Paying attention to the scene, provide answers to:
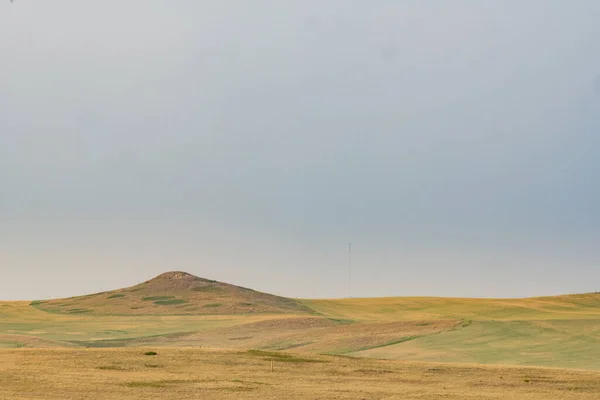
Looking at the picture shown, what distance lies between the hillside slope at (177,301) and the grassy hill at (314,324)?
0.14m

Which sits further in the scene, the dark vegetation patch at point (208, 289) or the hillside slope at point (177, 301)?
the dark vegetation patch at point (208, 289)

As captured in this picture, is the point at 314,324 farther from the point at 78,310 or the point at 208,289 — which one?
the point at 78,310

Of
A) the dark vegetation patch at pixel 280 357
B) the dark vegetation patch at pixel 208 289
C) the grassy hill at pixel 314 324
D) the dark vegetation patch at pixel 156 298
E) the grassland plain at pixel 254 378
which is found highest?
the dark vegetation patch at pixel 208 289

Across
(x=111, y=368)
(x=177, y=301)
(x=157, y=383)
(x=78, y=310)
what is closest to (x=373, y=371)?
(x=157, y=383)

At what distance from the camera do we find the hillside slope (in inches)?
4227

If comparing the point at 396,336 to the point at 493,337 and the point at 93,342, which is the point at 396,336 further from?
the point at 93,342

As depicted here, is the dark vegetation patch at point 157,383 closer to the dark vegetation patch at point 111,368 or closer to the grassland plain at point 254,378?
the grassland plain at point 254,378

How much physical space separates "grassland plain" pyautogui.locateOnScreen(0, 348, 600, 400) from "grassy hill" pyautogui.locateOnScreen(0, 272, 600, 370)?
983 centimetres

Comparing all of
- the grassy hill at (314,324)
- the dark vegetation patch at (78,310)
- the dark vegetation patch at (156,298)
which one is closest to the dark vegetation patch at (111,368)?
the grassy hill at (314,324)

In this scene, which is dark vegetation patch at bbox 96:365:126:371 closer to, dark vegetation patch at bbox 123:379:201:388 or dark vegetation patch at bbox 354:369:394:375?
dark vegetation patch at bbox 123:379:201:388

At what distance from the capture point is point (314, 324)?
88.1 metres

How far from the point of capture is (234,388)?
42375mm

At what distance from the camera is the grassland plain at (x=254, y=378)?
40.2 meters

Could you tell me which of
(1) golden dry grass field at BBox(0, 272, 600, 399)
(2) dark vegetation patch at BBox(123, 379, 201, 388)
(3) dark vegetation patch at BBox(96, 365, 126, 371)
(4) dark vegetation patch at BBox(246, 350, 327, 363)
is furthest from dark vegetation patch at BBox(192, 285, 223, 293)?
(2) dark vegetation patch at BBox(123, 379, 201, 388)
